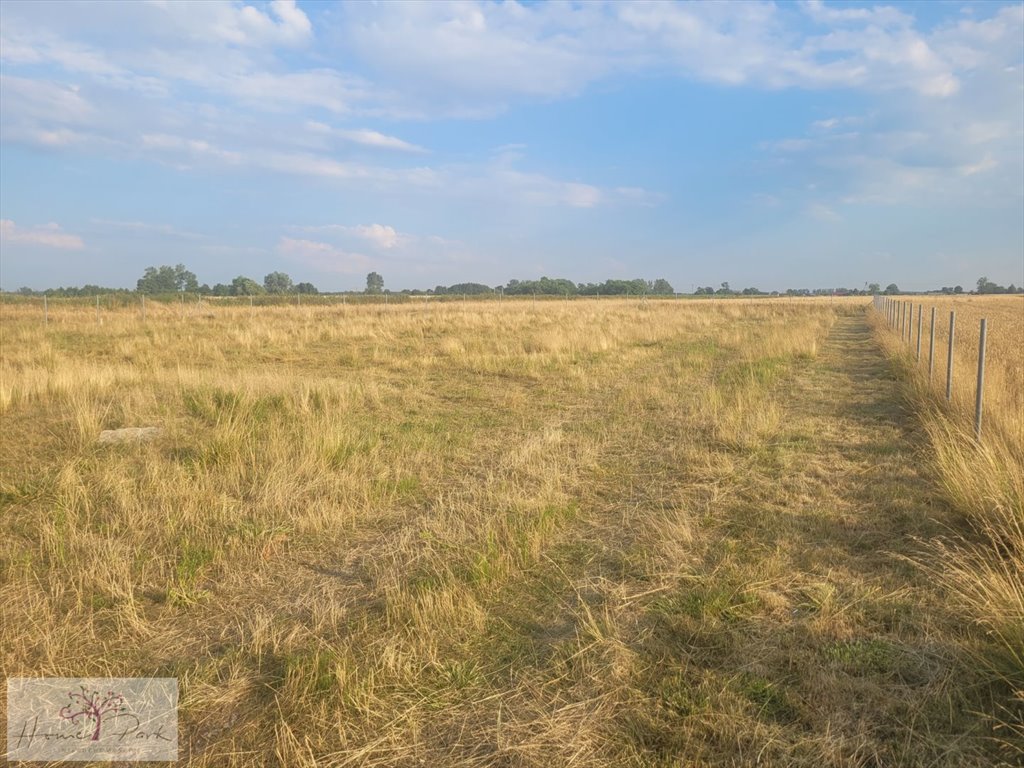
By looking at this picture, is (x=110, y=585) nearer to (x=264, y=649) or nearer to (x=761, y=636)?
(x=264, y=649)

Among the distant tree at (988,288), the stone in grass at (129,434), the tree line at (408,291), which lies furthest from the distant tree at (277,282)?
the distant tree at (988,288)

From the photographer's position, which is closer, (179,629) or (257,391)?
(179,629)

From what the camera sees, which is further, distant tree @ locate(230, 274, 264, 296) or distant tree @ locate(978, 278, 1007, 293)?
distant tree @ locate(978, 278, 1007, 293)

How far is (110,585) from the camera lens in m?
3.68

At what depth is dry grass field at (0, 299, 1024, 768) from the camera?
250 centimetres

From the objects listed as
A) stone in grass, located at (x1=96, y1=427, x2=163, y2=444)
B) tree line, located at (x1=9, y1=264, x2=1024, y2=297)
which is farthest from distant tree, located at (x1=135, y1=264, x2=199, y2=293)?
stone in grass, located at (x1=96, y1=427, x2=163, y2=444)

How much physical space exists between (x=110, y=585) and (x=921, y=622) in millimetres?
4682

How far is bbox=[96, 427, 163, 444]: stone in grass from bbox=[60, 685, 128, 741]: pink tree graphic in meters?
4.71

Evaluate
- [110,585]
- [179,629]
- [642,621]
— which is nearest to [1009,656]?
[642,621]

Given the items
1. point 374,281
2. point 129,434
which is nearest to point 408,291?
point 374,281

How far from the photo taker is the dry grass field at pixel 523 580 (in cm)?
250

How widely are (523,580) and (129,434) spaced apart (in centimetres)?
567

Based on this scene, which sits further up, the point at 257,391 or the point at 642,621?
the point at 257,391

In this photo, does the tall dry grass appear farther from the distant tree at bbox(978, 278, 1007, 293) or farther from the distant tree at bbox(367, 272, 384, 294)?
the distant tree at bbox(978, 278, 1007, 293)
